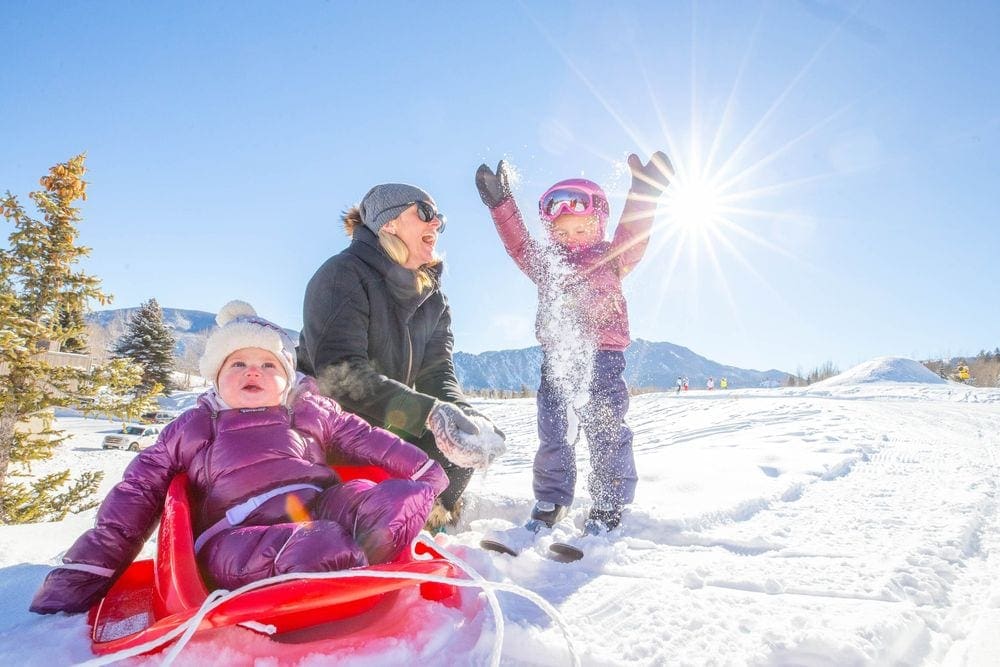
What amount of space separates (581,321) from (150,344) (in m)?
33.7

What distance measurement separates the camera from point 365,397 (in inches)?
85.2

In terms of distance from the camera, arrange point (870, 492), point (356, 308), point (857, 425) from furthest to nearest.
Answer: point (857, 425), point (870, 492), point (356, 308)

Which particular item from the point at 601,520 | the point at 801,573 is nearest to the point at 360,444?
the point at 601,520

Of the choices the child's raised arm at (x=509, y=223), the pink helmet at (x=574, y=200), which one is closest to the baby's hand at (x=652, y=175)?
the pink helmet at (x=574, y=200)

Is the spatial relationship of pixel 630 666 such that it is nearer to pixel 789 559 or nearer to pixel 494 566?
pixel 494 566

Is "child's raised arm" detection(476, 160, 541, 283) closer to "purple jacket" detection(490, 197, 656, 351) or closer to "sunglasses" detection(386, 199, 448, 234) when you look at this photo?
"purple jacket" detection(490, 197, 656, 351)

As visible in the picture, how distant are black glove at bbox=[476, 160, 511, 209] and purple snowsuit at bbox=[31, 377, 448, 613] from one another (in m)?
1.49

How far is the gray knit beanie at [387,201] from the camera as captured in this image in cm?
254

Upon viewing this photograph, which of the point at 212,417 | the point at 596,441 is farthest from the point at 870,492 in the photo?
the point at 212,417

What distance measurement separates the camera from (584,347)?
2662 millimetres

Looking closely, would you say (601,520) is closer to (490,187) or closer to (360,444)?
(360,444)

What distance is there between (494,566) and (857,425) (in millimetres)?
5558

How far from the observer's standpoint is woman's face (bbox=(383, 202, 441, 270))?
256 centimetres

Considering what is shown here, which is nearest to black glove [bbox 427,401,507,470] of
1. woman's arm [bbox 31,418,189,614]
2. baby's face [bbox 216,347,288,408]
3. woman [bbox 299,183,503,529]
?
woman [bbox 299,183,503,529]
